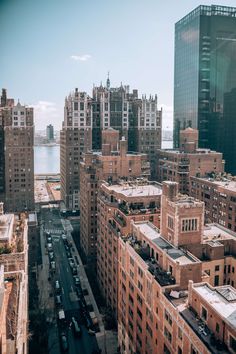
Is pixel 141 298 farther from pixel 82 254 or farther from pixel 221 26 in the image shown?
pixel 221 26

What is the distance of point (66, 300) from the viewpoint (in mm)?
81000

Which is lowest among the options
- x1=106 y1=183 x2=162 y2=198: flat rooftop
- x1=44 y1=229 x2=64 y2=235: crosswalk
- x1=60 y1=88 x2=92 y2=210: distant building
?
x1=44 y1=229 x2=64 y2=235: crosswalk

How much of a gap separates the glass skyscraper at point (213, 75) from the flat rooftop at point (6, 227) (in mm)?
93076

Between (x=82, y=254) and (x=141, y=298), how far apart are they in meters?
57.8

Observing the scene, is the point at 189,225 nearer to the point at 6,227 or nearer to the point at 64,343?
the point at 6,227

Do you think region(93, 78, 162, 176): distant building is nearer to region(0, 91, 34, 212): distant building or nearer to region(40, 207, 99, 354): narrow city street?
region(0, 91, 34, 212): distant building

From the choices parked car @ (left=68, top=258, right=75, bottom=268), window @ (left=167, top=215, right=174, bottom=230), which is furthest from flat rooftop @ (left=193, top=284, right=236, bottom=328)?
parked car @ (left=68, top=258, right=75, bottom=268)

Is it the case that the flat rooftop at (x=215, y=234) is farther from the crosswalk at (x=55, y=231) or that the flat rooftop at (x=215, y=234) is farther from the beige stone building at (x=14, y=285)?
the crosswalk at (x=55, y=231)

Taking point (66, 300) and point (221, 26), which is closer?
point (66, 300)

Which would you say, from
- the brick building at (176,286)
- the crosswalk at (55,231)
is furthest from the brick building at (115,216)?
the crosswalk at (55,231)

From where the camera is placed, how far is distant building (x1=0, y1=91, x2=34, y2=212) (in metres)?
117

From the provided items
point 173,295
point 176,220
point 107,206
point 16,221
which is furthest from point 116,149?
point 173,295

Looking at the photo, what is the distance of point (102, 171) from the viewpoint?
9144cm

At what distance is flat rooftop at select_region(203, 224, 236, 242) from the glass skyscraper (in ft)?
273
